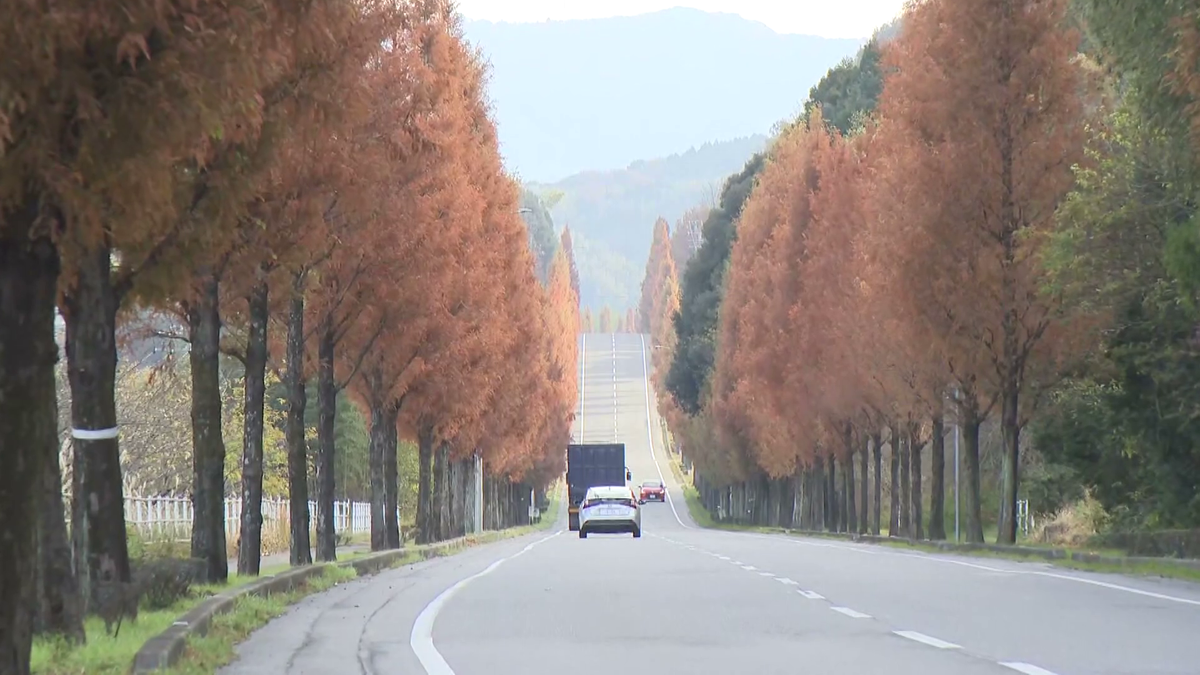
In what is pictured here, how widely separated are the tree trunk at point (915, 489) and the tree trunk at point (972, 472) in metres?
8.72

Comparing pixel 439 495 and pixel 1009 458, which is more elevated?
pixel 1009 458

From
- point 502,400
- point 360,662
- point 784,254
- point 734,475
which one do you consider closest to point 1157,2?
point 360,662

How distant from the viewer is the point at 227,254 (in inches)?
808

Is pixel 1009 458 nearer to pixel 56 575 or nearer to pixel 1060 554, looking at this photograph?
pixel 1060 554

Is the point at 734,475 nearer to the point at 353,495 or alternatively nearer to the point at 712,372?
the point at 712,372

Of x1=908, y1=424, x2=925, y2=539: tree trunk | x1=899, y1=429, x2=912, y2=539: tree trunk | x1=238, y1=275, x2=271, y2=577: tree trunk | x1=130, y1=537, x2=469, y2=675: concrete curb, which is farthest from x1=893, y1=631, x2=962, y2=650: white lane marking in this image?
x1=899, y1=429, x2=912, y2=539: tree trunk

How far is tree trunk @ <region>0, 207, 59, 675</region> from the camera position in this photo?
370 inches

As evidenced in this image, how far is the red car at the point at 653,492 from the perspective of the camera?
138 metres

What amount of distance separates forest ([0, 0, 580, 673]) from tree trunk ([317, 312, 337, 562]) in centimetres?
5

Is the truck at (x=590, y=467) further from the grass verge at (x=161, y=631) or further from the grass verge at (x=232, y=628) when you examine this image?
the grass verge at (x=161, y=631)

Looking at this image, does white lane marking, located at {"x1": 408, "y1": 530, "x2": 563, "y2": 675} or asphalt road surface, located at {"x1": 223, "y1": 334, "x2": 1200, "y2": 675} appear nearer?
asphalt road surface, located at {"x1": 223, "y1": 334, "x2": 1200, "y2": 675}

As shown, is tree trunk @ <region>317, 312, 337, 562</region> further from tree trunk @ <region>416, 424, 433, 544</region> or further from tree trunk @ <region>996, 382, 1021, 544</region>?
tree trunk @ <region>416, 424, 433, 544</region>

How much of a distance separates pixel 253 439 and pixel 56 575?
11941mm

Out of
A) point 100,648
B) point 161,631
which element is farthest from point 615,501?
point 100,648
